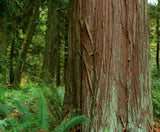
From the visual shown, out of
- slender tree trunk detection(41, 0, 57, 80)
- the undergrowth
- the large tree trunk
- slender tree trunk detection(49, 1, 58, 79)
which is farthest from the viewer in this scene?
slender tree trunk detection(49, 1, 58, 79)

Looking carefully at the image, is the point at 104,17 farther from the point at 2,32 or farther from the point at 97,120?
the point at 2,32

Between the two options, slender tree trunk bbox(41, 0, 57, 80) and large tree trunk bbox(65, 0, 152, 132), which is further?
slender tree trunk bbox(41, 0, 57, 80)

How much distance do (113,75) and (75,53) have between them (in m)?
0.72

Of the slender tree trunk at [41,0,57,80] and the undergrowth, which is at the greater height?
the slender tree trunk at [41,0,57,80]

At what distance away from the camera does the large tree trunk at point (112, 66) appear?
104 inches

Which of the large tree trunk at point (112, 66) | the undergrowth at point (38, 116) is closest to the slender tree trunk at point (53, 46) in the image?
the undergrowth at point (38, 116)

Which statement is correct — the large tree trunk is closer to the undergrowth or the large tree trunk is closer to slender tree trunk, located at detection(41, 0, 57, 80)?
the undergrowth

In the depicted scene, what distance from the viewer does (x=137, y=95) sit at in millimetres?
2766

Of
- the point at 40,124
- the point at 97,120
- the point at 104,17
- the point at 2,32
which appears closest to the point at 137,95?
the point at 97,120

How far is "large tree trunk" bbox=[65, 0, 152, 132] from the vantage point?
264 cm

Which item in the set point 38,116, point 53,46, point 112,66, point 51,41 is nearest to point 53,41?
point 51,41

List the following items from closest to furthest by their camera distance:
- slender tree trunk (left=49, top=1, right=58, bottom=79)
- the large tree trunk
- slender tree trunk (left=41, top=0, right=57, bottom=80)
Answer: the large tree trunk, slender tree trunk (left=41, top=0, right=57, bottom=80), slender tree trunk (left=49, top=1, right=58, bottom=79)

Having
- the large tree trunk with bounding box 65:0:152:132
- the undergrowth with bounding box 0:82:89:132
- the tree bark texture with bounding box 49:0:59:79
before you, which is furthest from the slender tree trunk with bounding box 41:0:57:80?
the large tree trunk with bounding box 65:0:152:132

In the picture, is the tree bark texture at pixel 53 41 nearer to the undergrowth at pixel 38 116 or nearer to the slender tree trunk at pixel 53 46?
the slender tree trunk at pixel 53 46
